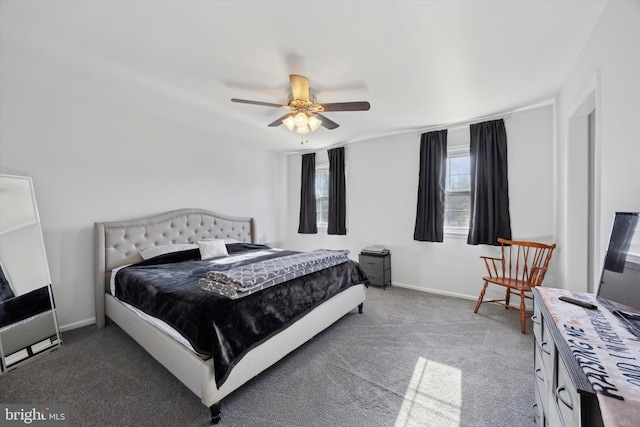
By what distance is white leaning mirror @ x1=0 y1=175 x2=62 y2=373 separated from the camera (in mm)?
2080

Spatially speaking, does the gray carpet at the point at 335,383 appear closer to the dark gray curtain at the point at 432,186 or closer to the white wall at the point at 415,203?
the white wall at the point at 415,203

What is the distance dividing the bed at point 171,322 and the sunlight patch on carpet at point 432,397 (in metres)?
0.90

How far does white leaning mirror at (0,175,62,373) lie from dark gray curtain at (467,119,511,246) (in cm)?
473

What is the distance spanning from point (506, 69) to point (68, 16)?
324 centimetres

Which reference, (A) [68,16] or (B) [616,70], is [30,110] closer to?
(A) [68,16]

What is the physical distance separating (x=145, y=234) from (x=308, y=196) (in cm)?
281

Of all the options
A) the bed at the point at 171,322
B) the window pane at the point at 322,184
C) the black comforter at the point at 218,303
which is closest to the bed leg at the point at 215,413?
the bed at the point at 171,322

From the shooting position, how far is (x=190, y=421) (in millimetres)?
1529

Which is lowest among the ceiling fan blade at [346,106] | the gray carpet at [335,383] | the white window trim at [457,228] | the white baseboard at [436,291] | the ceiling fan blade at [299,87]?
the gray carpet at [335,383]

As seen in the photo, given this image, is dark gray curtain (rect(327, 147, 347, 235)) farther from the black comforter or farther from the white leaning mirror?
the white leaning mirror

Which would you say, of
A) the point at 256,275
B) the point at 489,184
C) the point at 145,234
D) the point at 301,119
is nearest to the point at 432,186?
the point at 489,184

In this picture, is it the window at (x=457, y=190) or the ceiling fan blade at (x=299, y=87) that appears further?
the window at (x=457, y=190)

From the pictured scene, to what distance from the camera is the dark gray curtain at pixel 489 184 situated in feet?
10.4

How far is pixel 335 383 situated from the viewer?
1849 mm
